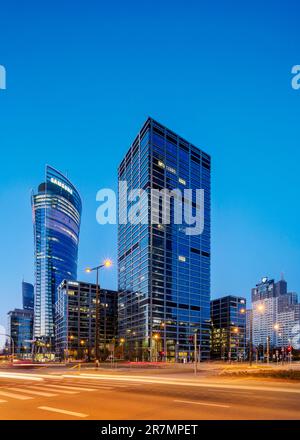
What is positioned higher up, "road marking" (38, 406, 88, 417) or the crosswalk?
"road marking" (38, 406, 88, 417)

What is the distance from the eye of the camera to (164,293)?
199 m

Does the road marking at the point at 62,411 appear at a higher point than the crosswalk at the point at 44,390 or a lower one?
higher

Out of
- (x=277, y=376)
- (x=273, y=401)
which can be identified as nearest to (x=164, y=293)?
(x=277, y=376)

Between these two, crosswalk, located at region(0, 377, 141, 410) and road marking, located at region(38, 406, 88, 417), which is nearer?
road marking, located at region(38, 406, 88, 417)

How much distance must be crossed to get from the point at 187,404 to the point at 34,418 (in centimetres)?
541

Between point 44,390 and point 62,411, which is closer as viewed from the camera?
point 62,411

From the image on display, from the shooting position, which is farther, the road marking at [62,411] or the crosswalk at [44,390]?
the crosswalk at [44,390]

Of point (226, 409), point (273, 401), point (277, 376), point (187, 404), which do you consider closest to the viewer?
point (226, 409)

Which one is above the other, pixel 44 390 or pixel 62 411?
pixel 62 411
